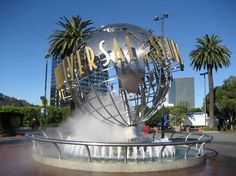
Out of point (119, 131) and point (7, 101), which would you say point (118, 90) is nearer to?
point (119, 131)

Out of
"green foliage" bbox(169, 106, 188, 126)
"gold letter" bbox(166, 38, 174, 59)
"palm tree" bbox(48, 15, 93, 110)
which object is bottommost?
"green foliage" bbox(169, 106, 188, 126)

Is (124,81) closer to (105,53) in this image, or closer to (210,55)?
(105,53)

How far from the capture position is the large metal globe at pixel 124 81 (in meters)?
11.5

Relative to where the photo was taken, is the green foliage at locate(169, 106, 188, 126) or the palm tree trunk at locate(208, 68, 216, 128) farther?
the green foliage at locate(169, 106, 188, 126)

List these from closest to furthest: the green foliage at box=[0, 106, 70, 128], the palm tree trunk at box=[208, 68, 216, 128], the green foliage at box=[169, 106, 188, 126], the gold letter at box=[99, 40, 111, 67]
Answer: the gold letter at box=[99, 40, 111, 67] < the palm tree trunk at box=[208, 68, 216, 128] < the green foliage at box=[0, 106, 70, 128] < the green foliage at box=[169, 106, 188, 126]

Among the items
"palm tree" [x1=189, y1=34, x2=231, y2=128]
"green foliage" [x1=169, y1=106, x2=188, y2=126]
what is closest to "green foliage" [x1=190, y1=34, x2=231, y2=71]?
"palm tree" [x1=189, y1=34, x2=231, y2=128]

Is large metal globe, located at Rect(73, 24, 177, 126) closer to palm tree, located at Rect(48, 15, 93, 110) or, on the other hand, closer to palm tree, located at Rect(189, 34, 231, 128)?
palm tree, located at Rect(48, 15, 93, 110)

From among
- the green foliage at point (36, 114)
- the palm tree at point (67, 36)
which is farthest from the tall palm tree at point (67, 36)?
the green foliage at point (36, 114)

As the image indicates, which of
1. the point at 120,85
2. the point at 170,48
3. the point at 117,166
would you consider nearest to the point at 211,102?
the point at 170,48

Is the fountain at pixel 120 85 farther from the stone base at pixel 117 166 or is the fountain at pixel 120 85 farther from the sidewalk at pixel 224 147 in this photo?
the sidewalk at pixel 224 147

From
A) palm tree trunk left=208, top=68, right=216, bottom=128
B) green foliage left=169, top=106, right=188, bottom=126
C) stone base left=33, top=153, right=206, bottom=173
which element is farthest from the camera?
green foliage left=169, top=106, right=188, bottom=126

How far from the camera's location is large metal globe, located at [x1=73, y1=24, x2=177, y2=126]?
1155 cm

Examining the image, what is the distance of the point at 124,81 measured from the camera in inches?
457

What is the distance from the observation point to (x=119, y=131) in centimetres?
1281
